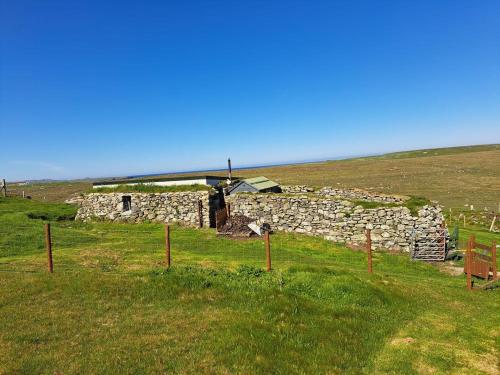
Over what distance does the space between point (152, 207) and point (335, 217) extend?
13650 millimetres

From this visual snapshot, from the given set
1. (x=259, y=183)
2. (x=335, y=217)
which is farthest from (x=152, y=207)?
(x=335, y=217)

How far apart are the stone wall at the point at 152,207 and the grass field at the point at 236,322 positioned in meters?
10.5

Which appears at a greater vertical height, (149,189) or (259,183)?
(149,189)

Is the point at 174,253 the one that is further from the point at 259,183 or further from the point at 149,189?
the point at 259,183

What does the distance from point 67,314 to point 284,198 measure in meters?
16.3

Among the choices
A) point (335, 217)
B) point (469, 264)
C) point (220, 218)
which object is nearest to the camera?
point (469, 264)

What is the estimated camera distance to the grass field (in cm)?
619

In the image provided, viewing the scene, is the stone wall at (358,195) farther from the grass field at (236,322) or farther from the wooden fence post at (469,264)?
the grass field at (236,322)

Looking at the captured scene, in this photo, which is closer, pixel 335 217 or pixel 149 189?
pixel 335 217

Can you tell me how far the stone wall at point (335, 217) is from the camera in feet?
62.5

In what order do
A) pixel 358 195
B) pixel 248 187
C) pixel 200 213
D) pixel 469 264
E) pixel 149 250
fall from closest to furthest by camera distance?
pixel 469 264 → pixel 149 250 → pixel 200 213 → pixel 248 187 → pixel 358 195

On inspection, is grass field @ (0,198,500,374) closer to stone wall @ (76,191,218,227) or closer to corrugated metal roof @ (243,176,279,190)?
stone wall @ (76,191,218,227)

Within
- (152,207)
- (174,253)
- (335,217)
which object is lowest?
(174,253)

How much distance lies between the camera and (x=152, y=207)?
26.1 metres
